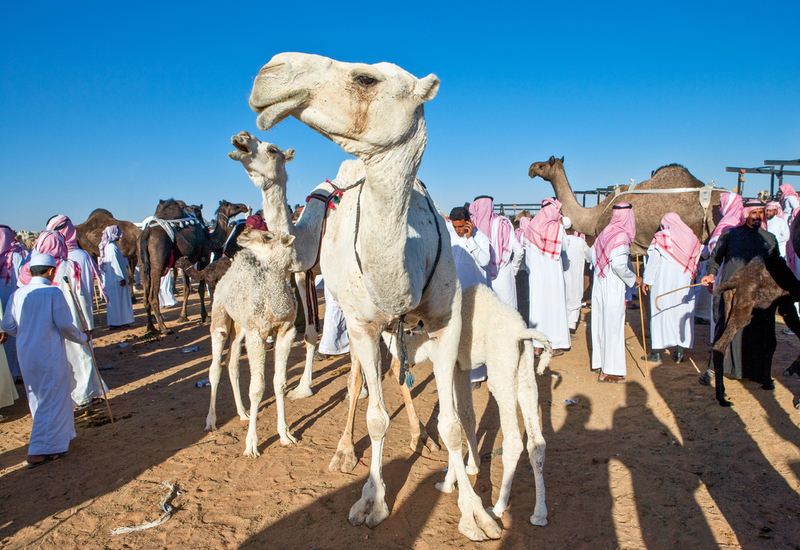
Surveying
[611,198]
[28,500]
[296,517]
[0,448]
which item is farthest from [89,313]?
[611,198]

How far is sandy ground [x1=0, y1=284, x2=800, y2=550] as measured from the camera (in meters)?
3.04

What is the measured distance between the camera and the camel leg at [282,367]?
4359 mm

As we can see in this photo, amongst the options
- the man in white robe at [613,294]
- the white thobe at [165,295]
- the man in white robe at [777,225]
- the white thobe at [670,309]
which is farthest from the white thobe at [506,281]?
the white thobe at [165,295]

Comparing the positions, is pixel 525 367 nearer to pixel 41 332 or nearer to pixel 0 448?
pixel 41 332

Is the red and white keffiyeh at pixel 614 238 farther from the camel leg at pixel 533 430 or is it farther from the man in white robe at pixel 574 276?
the camel leg at pixel 533 430

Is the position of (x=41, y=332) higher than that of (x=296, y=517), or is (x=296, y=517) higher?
(x=41, y=332)

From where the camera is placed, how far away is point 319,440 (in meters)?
4.55

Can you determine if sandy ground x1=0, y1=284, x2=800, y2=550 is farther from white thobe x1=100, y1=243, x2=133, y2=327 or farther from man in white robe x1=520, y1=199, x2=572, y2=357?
white thobe x1=100, y1=243, x2=133, y2=327

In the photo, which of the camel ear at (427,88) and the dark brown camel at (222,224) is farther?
the dark brown camel at (222,224)

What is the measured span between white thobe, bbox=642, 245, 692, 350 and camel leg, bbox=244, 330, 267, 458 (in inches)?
223

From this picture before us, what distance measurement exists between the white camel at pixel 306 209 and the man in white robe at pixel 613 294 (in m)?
3.02

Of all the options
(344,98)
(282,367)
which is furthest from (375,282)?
(282,367)

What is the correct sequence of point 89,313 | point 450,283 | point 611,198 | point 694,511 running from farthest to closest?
point 611,198 < point 89,313 < point 694,511 < point 450,283

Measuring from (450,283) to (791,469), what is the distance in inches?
133
